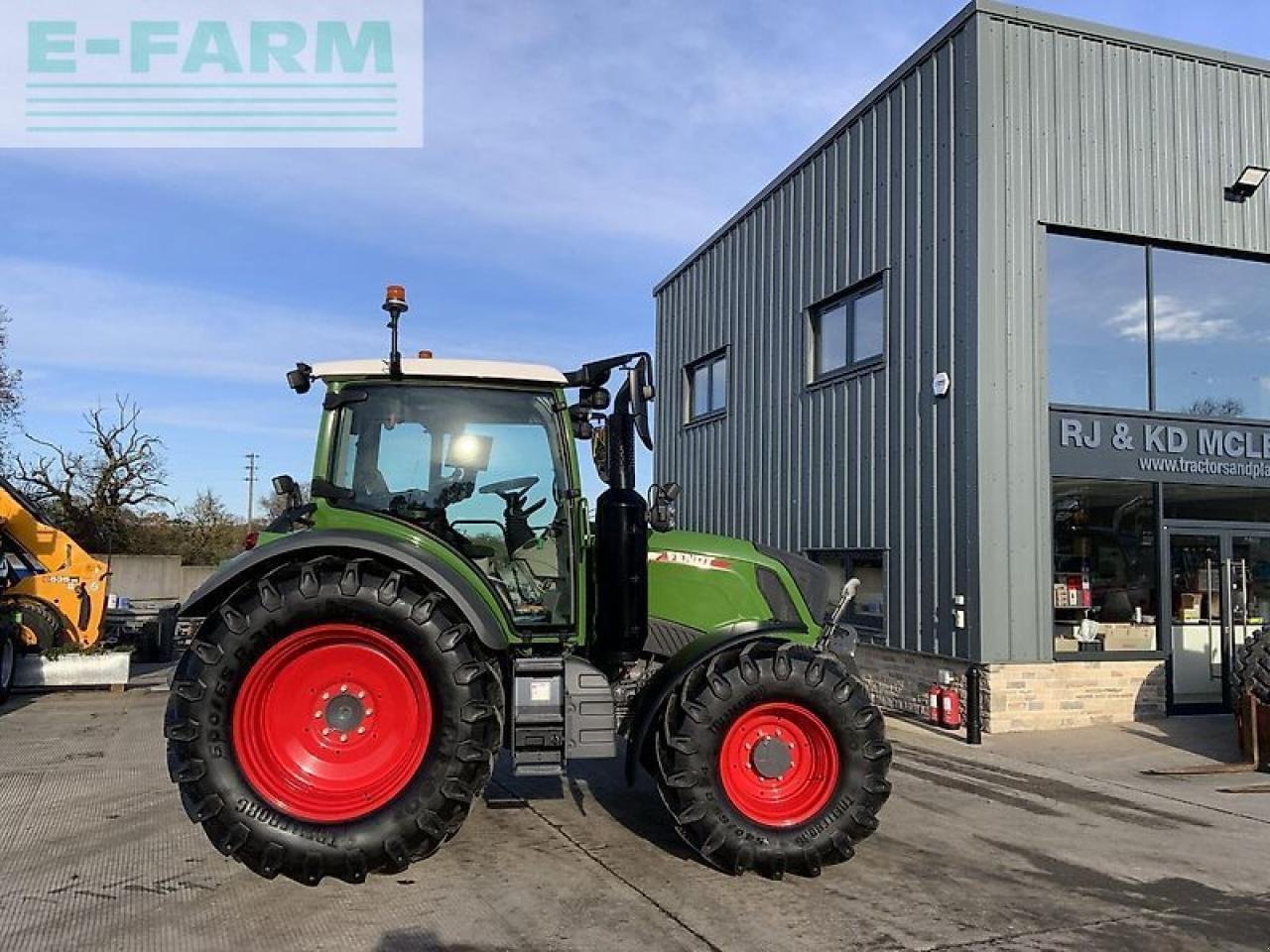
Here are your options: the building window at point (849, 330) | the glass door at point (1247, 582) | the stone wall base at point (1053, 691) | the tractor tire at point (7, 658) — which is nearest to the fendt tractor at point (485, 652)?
the stone wall base at point (1053, 691)

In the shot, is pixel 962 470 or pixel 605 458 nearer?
pixel 605 458

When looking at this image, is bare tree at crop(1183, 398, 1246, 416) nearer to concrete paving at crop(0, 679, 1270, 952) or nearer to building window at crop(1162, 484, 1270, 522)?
building window at crop(1162, 484, 1270, 522)

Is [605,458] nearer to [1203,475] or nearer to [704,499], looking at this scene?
[1203,475]

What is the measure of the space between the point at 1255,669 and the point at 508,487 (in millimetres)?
6478

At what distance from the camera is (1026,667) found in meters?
9.38

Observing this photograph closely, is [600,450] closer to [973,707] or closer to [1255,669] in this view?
[973,707]

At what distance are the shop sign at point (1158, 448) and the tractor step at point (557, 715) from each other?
6626 mm

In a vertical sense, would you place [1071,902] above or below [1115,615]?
below

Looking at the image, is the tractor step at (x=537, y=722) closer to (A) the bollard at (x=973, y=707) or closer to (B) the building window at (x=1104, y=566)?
(A) the bollard at (x=973, y=707)

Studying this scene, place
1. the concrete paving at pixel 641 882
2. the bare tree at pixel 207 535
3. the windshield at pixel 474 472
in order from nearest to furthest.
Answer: the concrete paving at pixel 641 882, the windshield at pixel 474 472, the bare tree at pixel 207 535

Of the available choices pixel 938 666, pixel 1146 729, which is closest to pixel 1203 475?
pixel 1146 729

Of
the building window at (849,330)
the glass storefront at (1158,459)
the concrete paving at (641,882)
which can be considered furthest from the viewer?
the building window at (849,330)

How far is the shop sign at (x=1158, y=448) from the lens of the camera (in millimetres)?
9859

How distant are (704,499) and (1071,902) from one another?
11630mm
